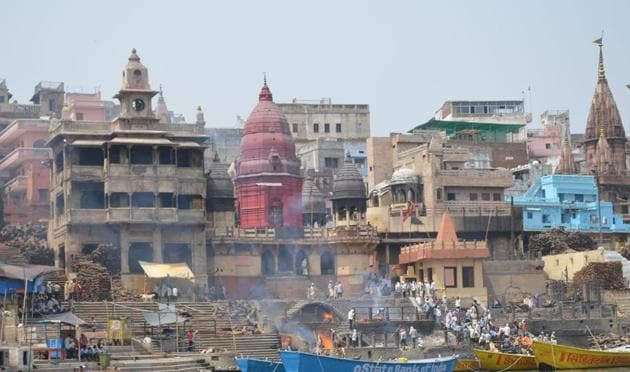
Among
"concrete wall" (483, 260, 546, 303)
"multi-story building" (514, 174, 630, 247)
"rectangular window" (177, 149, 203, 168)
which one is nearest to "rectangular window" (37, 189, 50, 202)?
"rectangular window" (177, 149, 203, 168)

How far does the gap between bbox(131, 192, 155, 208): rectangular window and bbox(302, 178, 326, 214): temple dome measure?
1281cm

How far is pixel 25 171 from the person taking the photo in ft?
228

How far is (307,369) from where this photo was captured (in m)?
36.5

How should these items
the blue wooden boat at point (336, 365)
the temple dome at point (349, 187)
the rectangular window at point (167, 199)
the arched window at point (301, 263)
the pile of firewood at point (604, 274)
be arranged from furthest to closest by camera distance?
the temple dome at point (349, 187), the arched window at point (301, 263), the pile of firewood at point (604, 274), the rectangular window at point (167, 199), the blue wooden boat at point (336, 365)

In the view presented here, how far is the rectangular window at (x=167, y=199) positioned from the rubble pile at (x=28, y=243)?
534 cm

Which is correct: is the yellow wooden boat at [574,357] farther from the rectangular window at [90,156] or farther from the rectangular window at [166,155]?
the rectangular window at [90,156]

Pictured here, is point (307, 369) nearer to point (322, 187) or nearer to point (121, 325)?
point (121, 325)

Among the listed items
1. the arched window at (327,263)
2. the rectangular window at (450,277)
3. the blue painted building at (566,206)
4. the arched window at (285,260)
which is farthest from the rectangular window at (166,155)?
the blue painted building at (566,206)

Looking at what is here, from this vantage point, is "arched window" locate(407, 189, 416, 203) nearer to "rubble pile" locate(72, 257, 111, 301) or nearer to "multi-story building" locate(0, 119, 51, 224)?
"multi-story building" locate(0, 119, 51, 224)

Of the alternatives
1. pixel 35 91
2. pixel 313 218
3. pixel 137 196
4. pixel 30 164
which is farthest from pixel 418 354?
pixel 35 91

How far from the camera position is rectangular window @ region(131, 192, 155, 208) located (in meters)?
54.3

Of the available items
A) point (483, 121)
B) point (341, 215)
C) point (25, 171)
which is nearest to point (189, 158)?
point (341, 215)

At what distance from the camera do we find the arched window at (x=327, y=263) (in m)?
59.3

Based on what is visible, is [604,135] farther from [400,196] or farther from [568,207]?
[400,196]
